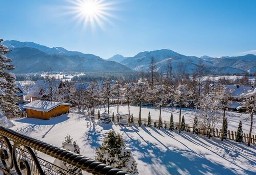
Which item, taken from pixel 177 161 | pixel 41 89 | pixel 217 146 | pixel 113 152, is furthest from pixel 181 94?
pixel 41 89

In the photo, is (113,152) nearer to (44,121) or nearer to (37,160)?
(37,160)

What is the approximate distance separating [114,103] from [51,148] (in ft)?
253

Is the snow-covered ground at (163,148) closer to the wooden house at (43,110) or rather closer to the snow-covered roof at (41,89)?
the wooden house at (43,110)

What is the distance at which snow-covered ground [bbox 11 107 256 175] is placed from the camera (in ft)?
82.3

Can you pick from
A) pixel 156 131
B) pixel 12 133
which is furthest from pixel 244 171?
pixel 12 133

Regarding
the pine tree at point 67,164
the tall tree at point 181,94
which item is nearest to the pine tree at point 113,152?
the pine tree at point 67,164

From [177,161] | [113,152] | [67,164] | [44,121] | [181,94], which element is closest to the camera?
[67,164]

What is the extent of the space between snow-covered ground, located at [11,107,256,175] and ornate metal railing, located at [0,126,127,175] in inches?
781

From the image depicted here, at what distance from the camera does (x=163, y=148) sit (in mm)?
30453

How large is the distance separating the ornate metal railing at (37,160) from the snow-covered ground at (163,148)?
65.1 ft

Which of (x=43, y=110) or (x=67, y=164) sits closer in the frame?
(x=67, y=164)

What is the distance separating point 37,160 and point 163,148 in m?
28.6

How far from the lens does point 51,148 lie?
8.40ft

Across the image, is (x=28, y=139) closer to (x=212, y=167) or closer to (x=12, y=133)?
(x=12, y=133)
